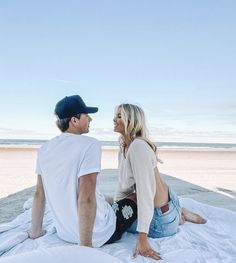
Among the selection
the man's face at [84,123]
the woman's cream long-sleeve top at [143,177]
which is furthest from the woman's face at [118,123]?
the man's face at [84,123]

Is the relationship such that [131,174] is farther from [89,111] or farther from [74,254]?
[74,254]

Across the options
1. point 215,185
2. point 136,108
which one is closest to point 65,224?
point 136,108

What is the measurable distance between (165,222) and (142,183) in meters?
0.49

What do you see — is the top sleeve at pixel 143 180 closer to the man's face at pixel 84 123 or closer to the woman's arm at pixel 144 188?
the woman's arm at pixel 144 188

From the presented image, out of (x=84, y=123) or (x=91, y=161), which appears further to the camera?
(x=84, y=123)

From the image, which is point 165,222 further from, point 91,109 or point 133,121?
point 91,109

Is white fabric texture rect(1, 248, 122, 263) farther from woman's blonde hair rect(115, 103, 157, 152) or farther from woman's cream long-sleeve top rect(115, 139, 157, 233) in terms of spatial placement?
woman's blonde hair rect(115, 103, 157, 152)

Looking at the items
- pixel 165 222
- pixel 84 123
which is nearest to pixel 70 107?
pixel 84 123

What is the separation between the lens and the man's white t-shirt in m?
2.17

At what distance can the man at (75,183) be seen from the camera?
2150mm

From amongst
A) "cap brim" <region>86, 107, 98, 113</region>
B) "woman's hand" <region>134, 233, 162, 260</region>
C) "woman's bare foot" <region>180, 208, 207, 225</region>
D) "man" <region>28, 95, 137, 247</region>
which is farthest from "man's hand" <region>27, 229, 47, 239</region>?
"woman's bare foot" <region>180, 208, 207, 225</region>

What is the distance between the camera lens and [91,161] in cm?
215

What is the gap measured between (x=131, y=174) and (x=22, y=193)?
3.73 metres

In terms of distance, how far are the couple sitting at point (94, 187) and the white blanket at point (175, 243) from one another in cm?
8
